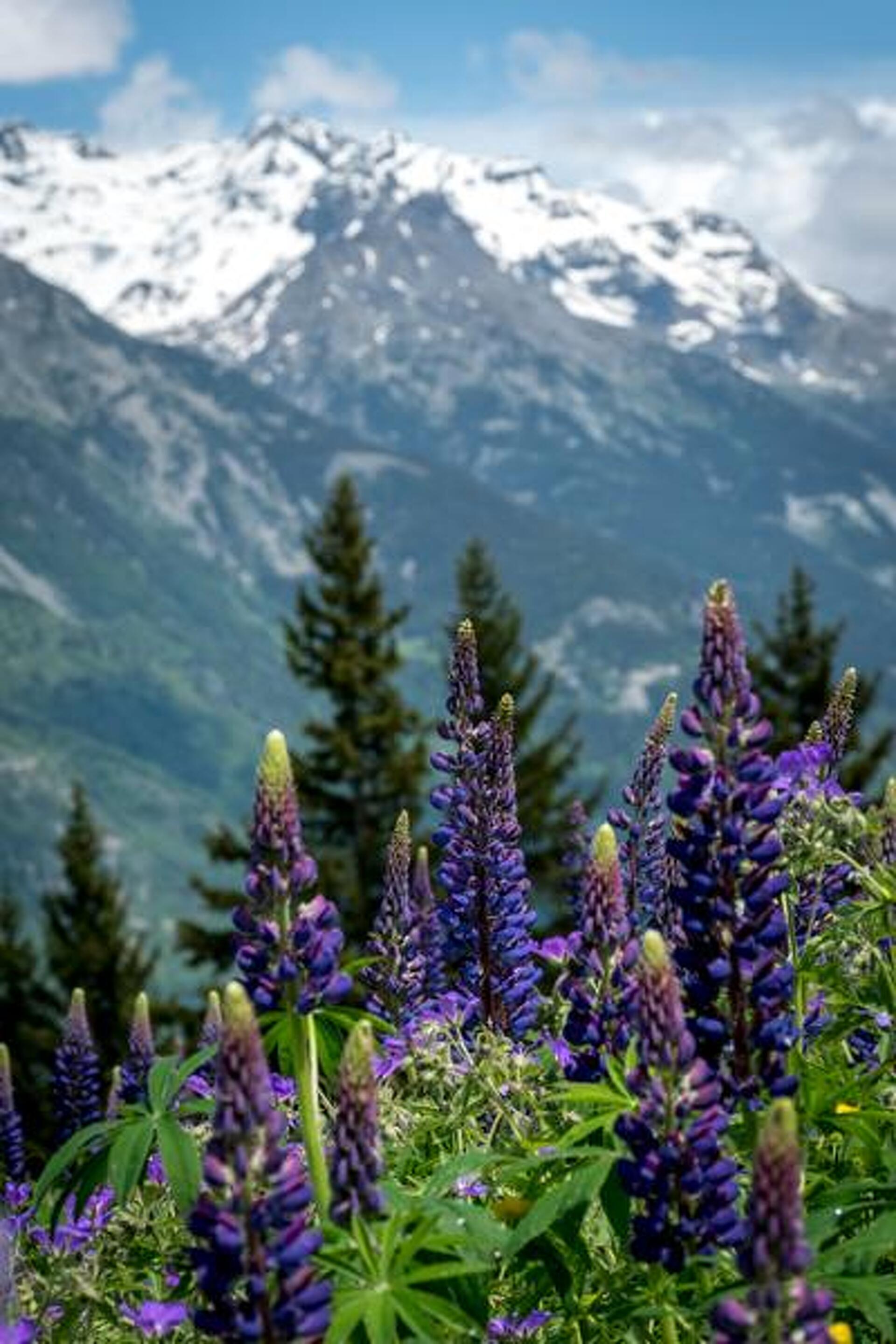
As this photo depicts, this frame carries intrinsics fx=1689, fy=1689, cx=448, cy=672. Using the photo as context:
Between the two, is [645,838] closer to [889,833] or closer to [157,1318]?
[889,833]

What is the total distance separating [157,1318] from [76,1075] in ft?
21.5

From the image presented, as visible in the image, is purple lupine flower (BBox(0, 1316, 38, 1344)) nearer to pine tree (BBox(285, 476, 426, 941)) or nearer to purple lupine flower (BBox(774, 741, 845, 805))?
purple lupine flower (BBox(774, 741, 845, 805))

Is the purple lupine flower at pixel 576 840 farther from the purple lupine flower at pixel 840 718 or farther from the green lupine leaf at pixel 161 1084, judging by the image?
the green lupine leaf at pixel 161 1084

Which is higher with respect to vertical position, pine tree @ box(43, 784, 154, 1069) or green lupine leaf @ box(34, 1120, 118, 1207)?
pine tree @ box(43, 784, 154, 1069)

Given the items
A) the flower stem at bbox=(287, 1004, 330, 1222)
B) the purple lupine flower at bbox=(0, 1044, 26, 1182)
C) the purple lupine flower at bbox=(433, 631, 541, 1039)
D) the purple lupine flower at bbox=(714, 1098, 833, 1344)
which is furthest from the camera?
the purple lupine flower at bbox=(0, 1044, 26, 1182)

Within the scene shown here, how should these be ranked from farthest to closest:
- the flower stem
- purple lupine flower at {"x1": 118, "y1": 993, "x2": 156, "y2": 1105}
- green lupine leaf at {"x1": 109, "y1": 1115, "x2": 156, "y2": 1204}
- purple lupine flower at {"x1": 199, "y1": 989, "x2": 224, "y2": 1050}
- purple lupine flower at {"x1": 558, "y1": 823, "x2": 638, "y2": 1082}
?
purple lupine flower at {"x1": 118, "y1": 993, "x2": 156, "y2": 1105} < purple lupine flower at {"x1": 199, "y1": 989, "x2": 224, "y2": 1050} < purple lupine flower at {"x1": 558, "y1": 823, "x2": 638, "y2": 1082} < the flower stem < green lupine leaf at {"x1": 109, "y1": 1115, "x2": 156, "y2": 1204}

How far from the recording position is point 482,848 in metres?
7.43

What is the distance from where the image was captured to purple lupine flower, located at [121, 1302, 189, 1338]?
4.41 metres

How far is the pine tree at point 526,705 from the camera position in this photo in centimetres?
5159

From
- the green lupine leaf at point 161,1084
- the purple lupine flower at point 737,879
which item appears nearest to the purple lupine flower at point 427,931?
A: the green lupine leaf at point 161,1084

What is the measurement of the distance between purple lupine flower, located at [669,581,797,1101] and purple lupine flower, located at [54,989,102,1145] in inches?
256

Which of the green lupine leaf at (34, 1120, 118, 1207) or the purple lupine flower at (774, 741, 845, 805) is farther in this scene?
the purple lupine flower at (774, 741, 845, 805)

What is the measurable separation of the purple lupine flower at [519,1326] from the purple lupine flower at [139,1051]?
4.02 meters

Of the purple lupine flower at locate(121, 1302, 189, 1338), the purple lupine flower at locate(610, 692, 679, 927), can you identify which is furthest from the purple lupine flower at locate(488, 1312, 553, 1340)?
the purple lupine flower at locate(610, 692, 679, 927)
